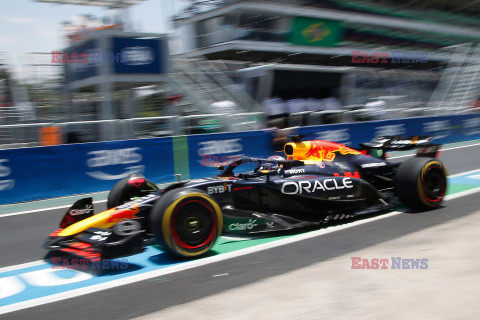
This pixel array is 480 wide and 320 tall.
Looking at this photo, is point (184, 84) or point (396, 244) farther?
point (184, 84)

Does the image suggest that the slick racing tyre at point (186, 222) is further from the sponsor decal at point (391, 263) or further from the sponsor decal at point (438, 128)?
the sponsor decal at point (438, 128)

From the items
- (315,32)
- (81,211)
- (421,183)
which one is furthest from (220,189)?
(315,32)

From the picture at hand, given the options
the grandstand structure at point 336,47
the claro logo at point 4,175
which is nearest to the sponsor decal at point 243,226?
the claro logo at point 4,175

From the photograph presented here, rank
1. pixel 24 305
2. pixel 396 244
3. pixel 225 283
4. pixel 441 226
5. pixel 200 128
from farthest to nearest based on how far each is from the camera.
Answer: pixel 200 128, pixel 441 226, pixel 396 244, pixel 225 283, pixel 24 305

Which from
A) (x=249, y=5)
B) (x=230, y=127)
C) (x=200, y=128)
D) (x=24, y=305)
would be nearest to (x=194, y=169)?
(x=200, y=128)

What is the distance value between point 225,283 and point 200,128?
25.9 feet

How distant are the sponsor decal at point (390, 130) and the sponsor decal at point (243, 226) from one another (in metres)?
10.6

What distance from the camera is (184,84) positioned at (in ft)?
55.2

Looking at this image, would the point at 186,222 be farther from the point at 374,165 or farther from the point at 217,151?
the point at 217,151

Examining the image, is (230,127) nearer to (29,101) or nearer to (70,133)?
(70,133)

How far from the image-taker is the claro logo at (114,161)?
9.60 m

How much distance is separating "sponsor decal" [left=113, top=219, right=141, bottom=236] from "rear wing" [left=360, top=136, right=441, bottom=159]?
401cm

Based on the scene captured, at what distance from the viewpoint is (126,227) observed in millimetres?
4711

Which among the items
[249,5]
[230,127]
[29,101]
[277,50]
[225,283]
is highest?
[249,5]
